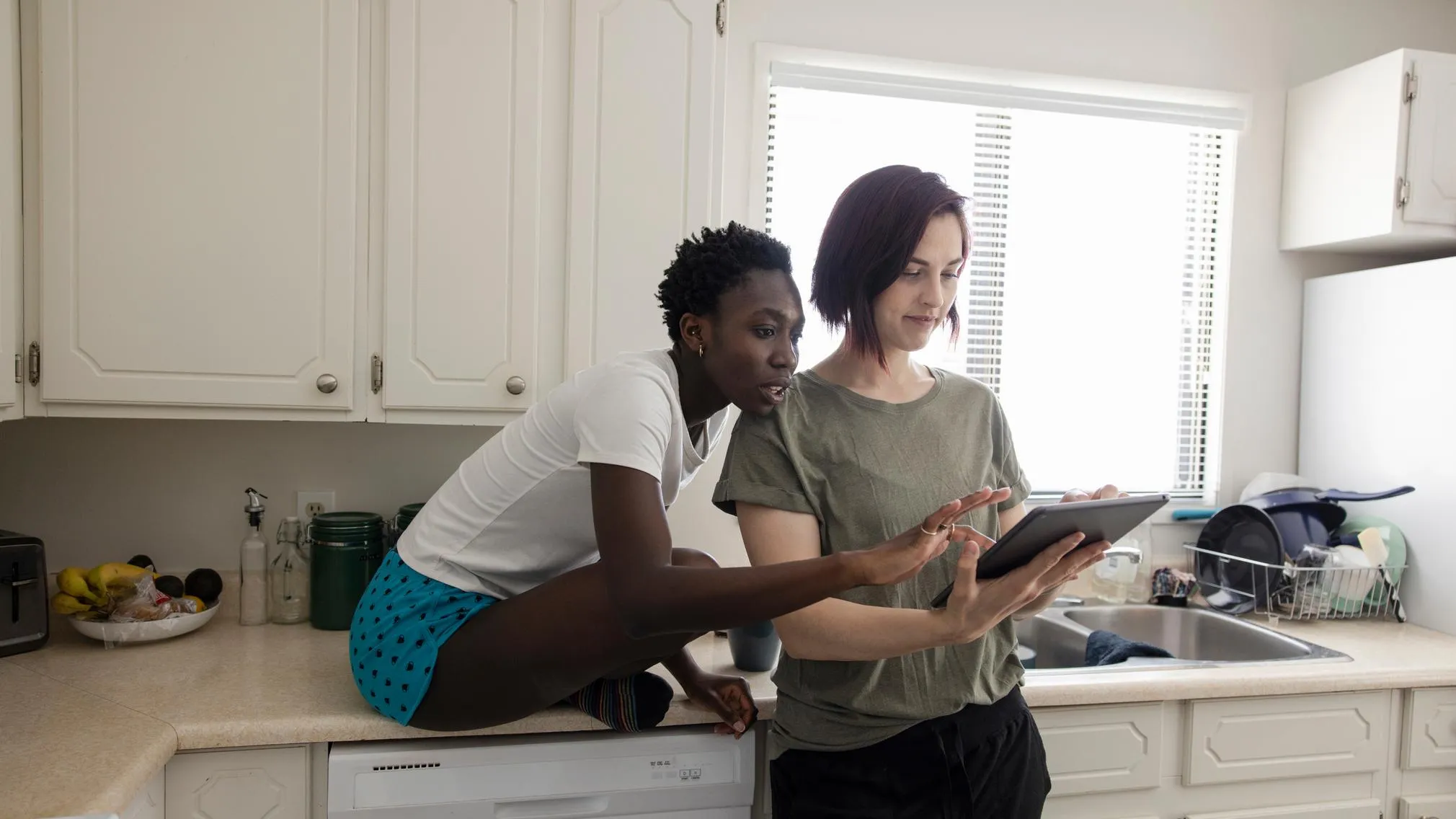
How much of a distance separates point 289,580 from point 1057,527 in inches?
58.7

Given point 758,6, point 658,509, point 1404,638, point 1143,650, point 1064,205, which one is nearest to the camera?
point 658,509

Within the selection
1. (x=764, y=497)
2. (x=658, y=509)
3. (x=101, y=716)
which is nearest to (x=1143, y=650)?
(x=764, y=497)

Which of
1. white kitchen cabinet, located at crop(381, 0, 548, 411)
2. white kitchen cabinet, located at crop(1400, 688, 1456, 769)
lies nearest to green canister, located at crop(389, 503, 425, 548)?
white kitchen cabinet, located at crop(381, 0, 548, 411)

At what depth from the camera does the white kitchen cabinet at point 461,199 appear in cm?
167

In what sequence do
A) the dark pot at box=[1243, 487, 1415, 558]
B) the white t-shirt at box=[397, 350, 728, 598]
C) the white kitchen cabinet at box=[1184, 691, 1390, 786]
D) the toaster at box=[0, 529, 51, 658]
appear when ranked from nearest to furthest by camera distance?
1. the white t-shirt at box=[397, 350, 728, 598]
2. the toaster at box=[0, 529, 51, 658]
3. the white kitchen cabinet at box=[1184, 691, 1390, 786]
4. the dark pot at box=[1243, 487, 1415, 558]

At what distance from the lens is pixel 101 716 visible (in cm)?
135

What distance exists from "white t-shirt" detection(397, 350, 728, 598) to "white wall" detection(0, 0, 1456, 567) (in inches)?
24.5

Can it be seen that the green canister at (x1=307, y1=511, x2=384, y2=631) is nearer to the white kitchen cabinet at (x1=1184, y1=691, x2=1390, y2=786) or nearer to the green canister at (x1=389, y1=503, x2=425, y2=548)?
the green canister at (x1=389, y1=503, x2=425, y2=548)

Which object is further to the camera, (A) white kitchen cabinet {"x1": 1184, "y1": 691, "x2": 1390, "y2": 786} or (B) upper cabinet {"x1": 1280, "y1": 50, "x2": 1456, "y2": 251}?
(B) upper cabinet {"x1": 1280, "y1": 50, "x2": 1456, "y2": 251}

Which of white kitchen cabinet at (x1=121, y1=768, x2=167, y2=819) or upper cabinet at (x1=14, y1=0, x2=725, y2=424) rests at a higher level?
upper cabinet at (x1=14, y1=0, x2=725, y2=424)

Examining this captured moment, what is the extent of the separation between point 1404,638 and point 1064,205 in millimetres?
1223

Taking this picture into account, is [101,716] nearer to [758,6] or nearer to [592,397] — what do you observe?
[592,397]

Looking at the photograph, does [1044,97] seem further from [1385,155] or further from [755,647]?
[755,647]

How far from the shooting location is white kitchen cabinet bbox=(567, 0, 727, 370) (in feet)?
5.69
